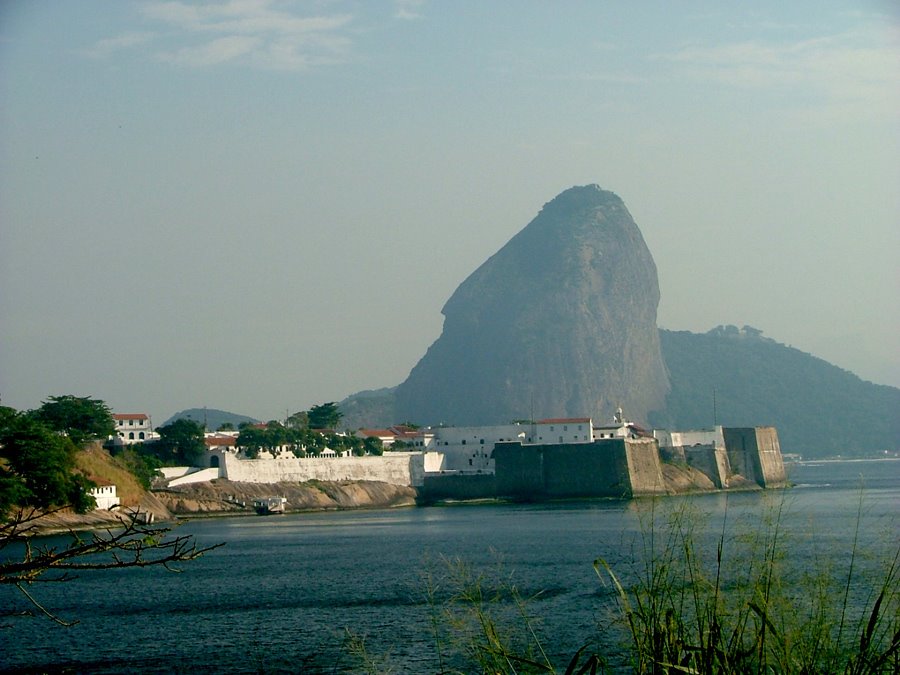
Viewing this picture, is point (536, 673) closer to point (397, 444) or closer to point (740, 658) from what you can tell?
point (740, 658)

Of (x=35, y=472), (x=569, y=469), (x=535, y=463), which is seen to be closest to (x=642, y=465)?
(x=569, y=469)

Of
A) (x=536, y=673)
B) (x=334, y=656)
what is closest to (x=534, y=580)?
(x=334, y=656)

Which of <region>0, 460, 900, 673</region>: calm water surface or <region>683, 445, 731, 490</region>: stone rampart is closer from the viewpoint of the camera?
<region>0, 460, 900, 673</region>: calm water surface

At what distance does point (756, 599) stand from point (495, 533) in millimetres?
45341

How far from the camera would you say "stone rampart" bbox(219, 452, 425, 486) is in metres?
74.8

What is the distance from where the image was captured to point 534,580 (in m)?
32.8

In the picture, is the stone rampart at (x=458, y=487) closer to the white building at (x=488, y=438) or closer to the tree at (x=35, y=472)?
the white building at (x=488, y=438)

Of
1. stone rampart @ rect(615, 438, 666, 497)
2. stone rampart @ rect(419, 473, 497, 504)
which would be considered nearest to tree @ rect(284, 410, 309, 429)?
stone rampart @ rect(419, 473, 497, 504)

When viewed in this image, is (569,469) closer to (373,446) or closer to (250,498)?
(373,446)

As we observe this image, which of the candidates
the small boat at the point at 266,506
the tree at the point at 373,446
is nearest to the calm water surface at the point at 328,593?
the small boat at the point at 266,506

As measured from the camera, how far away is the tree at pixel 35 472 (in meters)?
46.2

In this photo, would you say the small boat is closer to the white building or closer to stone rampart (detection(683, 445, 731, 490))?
the white building

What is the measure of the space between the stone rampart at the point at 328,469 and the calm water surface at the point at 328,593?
1739cm

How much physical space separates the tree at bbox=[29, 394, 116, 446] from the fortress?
4292 millimetres
